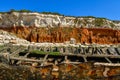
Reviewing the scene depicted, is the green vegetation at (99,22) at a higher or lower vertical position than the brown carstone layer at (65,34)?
higher

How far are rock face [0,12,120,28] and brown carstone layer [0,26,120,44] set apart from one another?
840 mm

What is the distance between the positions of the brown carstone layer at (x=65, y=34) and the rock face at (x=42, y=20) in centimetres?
84

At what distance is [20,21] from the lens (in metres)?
64.0

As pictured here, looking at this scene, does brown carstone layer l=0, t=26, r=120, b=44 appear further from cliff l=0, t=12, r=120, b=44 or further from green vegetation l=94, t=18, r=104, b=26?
green vegetation l=94, t=18, r=104, b=26

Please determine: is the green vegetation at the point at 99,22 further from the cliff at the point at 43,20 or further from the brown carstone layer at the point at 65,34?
the brown carstone layer at the point at 65,34

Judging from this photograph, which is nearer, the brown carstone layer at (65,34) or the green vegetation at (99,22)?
the brown carstone layer at (65,34)

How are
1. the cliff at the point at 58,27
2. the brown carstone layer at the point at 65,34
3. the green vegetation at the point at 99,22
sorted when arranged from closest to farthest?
the brown carstone layer at the point at 65,34 < the cliff at the point at 58,27 < the green vegetation at the point at 99,22

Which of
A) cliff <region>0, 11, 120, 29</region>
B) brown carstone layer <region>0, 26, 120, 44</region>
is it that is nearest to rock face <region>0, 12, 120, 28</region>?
cliff <region>0, 11, 120, 29</region>

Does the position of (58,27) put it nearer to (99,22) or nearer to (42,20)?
(42,20)

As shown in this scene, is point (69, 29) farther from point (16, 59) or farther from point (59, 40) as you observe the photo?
point (16, 59)

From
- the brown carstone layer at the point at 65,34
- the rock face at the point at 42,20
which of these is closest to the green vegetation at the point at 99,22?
the rock face at the point at 42,20

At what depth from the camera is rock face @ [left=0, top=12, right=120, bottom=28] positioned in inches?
2511

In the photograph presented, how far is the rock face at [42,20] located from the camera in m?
63.8

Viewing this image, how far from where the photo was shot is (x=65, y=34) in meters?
65.6
